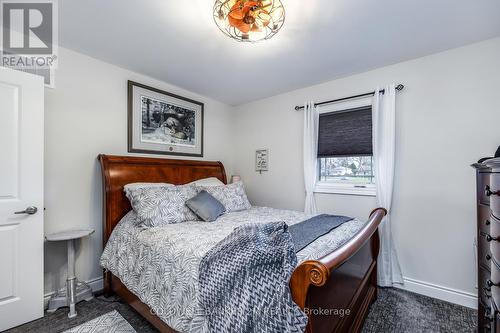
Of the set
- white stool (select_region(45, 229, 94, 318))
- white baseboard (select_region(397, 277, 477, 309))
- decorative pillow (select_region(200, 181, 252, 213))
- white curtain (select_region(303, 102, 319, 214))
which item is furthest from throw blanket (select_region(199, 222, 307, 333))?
white baseboard (select_region(397, 277, 477, 309))

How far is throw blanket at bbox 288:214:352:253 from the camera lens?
→ 60.6 inches

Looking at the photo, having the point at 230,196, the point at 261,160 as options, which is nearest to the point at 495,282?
the point at 230,196

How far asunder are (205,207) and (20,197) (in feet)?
4.94

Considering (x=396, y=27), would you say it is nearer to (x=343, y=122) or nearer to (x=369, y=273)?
(x=343, y=122)

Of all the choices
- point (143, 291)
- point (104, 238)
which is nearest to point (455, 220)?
point (143, 291)

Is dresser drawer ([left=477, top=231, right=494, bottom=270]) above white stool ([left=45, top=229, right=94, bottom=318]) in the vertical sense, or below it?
above

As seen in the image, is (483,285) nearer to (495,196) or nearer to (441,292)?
→ (495,196)

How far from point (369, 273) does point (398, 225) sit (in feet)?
2.48

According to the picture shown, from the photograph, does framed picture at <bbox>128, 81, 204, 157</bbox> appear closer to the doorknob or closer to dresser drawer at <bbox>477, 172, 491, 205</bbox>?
the doorknob

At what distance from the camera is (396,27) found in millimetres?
1912

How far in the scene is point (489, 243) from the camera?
134 centimetres

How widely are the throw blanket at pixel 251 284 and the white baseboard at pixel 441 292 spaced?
2.00 meters

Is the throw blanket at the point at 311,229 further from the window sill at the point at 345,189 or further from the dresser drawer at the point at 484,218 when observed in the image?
the dresser drawer at the point at 484,218

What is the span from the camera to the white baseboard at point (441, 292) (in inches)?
83.1
